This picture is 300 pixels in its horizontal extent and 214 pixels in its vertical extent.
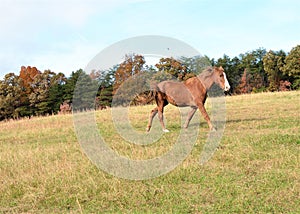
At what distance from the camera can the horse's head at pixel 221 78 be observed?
11746 mm

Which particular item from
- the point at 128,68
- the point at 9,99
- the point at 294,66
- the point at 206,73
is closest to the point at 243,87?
the point at 294,66

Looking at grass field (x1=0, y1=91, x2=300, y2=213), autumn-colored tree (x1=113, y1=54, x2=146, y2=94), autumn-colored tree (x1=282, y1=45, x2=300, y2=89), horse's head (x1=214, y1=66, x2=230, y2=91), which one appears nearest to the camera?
grass field (x1=0, y1=91, x2=300, y2=213)

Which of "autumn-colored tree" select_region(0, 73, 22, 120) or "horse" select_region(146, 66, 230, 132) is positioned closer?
"horse" select_region(146, 66, 230, 132)

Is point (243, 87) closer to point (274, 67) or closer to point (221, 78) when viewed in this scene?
point (274, 67)

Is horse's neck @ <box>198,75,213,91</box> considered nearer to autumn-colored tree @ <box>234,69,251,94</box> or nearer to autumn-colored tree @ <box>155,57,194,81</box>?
autumn-colored tree @ <box>155,57,194,81</box>

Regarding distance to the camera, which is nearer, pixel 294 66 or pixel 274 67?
pixel 294 66

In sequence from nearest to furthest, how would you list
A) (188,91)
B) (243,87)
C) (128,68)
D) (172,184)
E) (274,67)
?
(172,184) → (128,68) → (188,91) → (243,87) → (274,67)

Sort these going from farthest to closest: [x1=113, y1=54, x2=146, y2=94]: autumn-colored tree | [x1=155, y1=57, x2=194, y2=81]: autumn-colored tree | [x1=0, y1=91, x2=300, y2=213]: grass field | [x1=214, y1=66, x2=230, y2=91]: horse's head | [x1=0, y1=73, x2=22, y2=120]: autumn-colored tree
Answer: [x1=0, y1=73, x2=22, y2=120]: autumn-colored tree → [x1=214, y1=66, x2=230, y2=91]: horse's head → [x1=155, y1=57, x2=194, y2=81]: autumn-colored tree → [x1=113, y1=54, x2=146, y2=94]: autumn-colored tree → [x1=0, y1=91, x2=300, y2=213]: grass field

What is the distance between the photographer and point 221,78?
11836mm

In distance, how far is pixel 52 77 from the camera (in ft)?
215

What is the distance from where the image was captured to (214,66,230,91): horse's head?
38.5 ft

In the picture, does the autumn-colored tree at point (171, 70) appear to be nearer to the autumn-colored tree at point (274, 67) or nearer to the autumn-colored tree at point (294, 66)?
the autumn-colored tree at point (294, 66)

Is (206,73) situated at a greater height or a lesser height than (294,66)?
lesser

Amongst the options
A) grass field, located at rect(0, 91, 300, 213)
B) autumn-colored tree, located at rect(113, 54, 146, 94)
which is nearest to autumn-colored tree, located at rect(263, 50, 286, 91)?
autumn-colored tree, located at rect(113, 54, 146, 94)
